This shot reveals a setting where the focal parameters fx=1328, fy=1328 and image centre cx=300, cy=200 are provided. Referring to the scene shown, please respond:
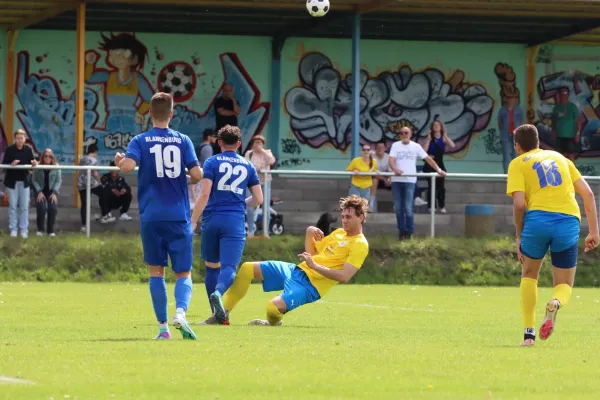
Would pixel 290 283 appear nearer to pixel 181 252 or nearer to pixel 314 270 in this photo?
pixel 314 270

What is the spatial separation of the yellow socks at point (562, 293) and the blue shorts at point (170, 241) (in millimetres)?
2941

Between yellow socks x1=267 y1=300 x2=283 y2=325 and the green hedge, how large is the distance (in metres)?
9.38

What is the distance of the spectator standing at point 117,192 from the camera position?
24.1 meters

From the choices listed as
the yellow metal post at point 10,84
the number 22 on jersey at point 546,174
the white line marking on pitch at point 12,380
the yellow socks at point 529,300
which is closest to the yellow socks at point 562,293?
the yellow socks at point 529,300

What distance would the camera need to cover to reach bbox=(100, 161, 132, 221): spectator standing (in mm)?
24125

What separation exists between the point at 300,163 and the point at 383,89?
2837 mm

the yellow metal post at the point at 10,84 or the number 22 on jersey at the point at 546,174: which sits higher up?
the yellow metal post at the point at 10,84

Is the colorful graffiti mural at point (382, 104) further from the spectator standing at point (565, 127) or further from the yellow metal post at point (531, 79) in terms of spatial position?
the spectator standing at point (565, 127)

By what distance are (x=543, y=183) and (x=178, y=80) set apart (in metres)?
22.3

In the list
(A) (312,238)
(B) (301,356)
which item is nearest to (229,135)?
(A) (312,238)

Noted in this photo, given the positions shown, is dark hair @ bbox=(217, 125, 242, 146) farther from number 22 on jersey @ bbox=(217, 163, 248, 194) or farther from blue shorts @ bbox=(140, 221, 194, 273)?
blue shorts @ bbox=(140, 221, 194, 273)

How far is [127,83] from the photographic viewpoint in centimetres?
3192

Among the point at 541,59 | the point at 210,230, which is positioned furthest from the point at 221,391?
the point at 541,59

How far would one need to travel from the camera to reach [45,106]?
31.5m
